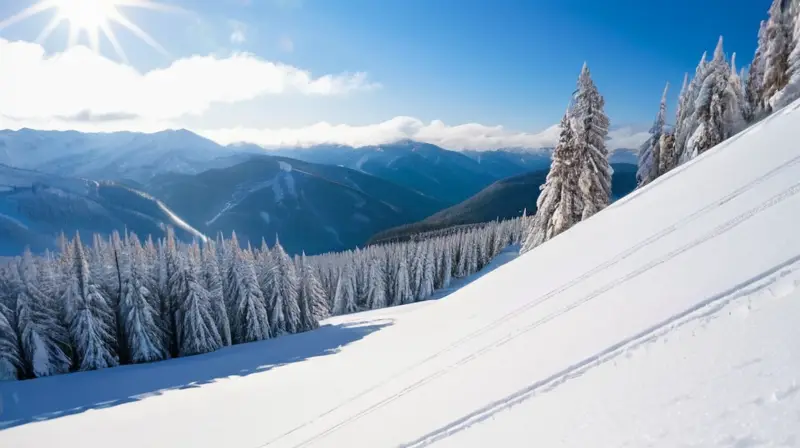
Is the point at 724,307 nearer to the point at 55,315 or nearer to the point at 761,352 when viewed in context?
the point at 761,352

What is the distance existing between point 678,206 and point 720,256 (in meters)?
5.62

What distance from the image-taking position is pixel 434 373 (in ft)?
36.8

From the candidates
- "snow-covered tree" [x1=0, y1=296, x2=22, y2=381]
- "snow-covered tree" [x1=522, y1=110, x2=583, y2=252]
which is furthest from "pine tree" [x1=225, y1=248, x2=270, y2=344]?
"snow-covered tree" [x1=522, y1=110, x2=583, y2=252]

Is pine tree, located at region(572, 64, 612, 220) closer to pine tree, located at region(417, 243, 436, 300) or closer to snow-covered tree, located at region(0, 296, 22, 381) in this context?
snow-covered tree, located at region(0, 296, 22, 381)

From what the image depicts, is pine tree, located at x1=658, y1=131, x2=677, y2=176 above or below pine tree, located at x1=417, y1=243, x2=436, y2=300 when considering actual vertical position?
above

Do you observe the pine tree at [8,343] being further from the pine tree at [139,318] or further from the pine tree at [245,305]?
the pine tree at [245,305]

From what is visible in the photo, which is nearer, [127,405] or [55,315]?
[127,405]

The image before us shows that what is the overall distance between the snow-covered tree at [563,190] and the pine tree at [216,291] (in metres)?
28.8

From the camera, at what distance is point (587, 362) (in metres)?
7.60

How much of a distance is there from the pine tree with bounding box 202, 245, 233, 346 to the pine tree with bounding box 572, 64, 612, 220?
31611 mm

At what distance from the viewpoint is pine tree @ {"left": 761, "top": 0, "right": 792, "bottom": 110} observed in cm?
2362

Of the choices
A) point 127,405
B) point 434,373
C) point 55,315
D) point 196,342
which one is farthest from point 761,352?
point 55,315

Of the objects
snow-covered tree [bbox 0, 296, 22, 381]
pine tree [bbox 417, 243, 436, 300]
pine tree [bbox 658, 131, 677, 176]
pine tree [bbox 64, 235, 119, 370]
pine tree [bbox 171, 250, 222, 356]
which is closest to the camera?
snow-covered tree [bbox 0, 296, 22, 381]

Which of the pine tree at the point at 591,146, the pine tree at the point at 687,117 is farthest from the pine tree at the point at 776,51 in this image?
the pine tree at the point at 591,146
